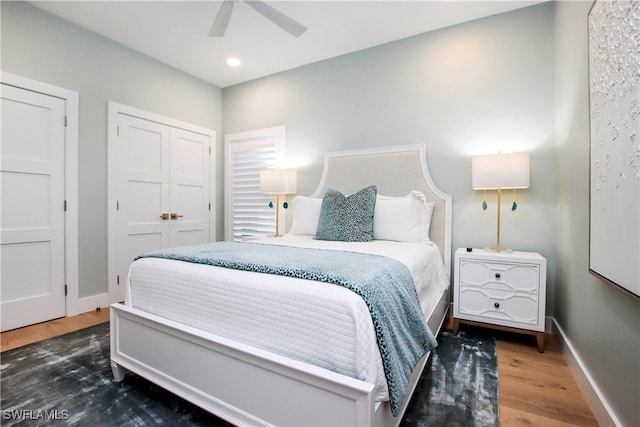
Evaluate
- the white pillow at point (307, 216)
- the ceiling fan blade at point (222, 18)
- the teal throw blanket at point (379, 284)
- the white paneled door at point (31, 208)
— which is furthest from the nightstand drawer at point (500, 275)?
the white paneled door at point (31, 208)

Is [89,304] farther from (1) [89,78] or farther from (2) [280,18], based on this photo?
(2) [280,18]

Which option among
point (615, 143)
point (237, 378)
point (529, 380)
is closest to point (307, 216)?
point (237, 378)

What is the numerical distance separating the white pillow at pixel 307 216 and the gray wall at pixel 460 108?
586mm

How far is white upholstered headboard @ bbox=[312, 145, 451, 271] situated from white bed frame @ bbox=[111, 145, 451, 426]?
0.90 metres

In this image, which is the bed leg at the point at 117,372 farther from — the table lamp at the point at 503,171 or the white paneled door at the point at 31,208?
the table lamp at the point at 503,171

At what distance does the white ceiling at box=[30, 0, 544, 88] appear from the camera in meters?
2.52

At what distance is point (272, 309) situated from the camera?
122 cm

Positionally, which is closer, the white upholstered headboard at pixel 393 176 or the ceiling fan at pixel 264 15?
the ceiling fan at pixel 264 15

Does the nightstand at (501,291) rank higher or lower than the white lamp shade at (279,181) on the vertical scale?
lower

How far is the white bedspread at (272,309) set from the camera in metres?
1.06

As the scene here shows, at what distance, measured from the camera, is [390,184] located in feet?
9.84

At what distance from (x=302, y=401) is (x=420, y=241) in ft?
5.59

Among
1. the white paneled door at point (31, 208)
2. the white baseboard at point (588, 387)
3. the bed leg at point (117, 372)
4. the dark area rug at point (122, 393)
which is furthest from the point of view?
the white paneled door at point (31, 208)

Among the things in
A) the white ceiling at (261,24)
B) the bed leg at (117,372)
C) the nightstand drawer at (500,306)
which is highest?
the white ceiling at (261,24)
